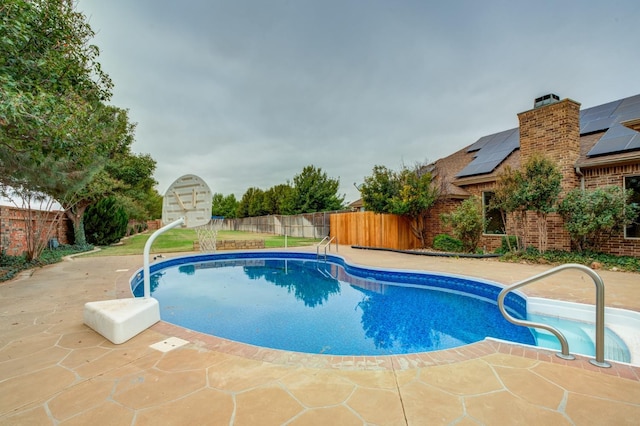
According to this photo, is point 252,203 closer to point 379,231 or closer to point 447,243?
point 379,231

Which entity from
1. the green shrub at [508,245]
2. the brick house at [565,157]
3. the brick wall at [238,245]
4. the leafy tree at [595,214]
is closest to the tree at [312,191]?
the brick wall at [238,245]

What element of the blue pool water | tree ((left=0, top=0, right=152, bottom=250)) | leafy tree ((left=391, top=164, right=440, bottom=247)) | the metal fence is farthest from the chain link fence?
tree ((left=0, top=0, right=152, bottom=250))

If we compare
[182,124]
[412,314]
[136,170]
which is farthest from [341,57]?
[136,170]

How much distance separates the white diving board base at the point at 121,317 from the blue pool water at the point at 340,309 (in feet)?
4.21

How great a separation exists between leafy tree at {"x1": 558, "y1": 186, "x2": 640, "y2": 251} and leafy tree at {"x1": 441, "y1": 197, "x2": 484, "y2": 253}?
97.3 inches

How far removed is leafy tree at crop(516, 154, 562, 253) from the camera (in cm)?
904

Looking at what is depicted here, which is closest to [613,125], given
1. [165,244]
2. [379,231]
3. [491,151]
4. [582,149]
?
[582,149]

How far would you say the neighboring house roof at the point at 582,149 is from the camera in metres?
9.14

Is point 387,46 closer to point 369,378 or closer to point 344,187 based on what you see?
point 369,378

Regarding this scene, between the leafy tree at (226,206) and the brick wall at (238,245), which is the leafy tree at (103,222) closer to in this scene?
the brick wall at (238,245)

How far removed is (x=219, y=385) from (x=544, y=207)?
10618 millimetres

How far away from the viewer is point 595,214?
27.9 ft

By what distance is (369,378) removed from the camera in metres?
2.66

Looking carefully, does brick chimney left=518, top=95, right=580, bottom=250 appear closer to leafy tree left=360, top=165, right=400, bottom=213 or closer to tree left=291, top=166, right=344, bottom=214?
leafy tree left=360, top=165, right=400, bottom=213
